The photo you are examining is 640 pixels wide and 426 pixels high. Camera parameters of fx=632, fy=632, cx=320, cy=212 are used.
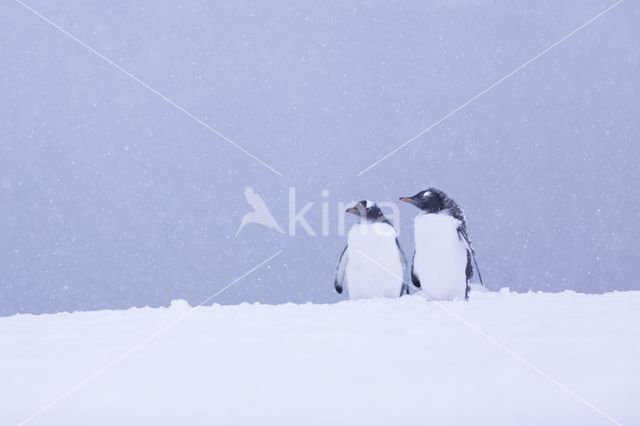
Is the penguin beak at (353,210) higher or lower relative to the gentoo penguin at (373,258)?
higher

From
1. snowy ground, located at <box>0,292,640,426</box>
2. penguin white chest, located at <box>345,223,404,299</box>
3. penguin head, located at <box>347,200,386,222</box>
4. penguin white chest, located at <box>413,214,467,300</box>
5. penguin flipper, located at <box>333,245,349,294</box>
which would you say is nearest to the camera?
snowy ground, located at <box>0,292,640,426</box>

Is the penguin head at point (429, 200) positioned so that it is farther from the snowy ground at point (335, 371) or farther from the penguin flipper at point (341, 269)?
the snowy ground at point (335, 371)

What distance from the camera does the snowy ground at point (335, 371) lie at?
129cm

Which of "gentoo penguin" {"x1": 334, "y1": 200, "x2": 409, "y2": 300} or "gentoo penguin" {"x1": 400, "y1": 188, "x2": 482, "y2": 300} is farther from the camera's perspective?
"gentoo penguin" {"x1": 334, "y1": 200, "x2": 409, "y2": 300}

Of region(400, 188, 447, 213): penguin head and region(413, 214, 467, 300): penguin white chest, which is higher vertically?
region(400, 188, 447, 213): penguin head

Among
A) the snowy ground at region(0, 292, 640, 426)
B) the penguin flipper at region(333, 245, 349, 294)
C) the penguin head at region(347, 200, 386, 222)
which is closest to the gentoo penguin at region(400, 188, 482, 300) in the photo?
the penguin head at region(347, 200, 386, 222)

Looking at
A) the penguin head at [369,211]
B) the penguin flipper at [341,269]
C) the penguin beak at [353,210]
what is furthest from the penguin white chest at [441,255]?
the penguin flipper at [341,269]

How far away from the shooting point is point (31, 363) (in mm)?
1792

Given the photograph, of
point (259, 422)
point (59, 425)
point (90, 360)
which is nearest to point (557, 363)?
point (259, 422)

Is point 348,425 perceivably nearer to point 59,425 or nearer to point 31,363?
point 59,425

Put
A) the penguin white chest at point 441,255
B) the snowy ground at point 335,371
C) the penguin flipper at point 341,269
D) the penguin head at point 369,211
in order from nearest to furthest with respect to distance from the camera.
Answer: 1. the snowy ground at point 335,371
2. the penguin white chest at point 441,255
3. the penguin head at point 369,211
4. the penguin flipper at point 341,269

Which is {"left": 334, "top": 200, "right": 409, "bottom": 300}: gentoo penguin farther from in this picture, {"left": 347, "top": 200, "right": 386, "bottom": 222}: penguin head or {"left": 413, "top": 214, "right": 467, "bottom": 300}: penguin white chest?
{"left": 413, "top": 214, "right": 467, "bottom": 300}: penguin white chest

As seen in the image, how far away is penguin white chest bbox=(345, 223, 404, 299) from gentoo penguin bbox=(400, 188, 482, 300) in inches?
12.7

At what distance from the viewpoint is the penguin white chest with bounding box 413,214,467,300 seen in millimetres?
3875
